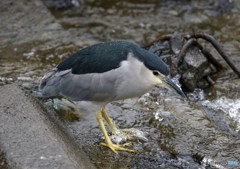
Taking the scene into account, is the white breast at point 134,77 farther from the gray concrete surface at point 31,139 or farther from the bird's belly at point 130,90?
the gray concrete surface at point 31,139

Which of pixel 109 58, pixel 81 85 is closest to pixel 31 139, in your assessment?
pixel 81 85

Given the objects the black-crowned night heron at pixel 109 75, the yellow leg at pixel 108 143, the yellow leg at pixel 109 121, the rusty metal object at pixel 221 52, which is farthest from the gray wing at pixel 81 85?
the rusty metal object at pixel 221 52

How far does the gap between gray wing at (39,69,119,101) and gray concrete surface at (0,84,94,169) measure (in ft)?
0.79

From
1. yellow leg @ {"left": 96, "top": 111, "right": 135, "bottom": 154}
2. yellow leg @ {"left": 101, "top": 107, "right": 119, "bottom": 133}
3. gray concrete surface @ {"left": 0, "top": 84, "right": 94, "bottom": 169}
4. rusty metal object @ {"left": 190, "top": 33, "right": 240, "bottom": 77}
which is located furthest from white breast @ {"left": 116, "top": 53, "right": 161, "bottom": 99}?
rusty metal object @ {"left": 190, "top": 33, "right": 240, "bottom": 77}

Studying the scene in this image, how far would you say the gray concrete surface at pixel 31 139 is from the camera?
3.69m

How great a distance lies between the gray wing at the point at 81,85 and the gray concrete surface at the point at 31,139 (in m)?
0.24

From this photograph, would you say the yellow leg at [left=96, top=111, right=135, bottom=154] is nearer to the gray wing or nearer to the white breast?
the gray wing

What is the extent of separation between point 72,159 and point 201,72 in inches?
97.3

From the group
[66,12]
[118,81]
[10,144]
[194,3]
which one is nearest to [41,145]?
[10,144]

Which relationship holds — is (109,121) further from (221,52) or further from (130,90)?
(221,52)

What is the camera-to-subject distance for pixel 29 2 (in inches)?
316

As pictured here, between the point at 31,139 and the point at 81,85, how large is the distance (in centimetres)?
85

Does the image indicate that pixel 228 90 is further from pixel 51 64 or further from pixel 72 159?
pixel 72 159

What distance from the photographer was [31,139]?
3.97 meters
